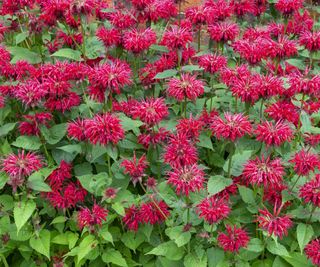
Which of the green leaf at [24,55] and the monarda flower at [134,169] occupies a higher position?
the green leaf at [24,55]

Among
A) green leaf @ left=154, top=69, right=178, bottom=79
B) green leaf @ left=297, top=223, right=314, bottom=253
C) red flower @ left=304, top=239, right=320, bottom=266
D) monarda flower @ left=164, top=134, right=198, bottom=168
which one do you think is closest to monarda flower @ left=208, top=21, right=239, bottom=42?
green leaf @ left=154, top=69, right=178, bottom=79

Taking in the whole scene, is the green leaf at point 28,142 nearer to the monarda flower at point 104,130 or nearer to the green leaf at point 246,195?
the monarda flower at point 104,130

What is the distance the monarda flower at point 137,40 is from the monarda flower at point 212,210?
1.01 meters

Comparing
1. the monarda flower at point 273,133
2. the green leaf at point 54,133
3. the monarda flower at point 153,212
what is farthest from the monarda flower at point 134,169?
the monarda flower at point 273,133

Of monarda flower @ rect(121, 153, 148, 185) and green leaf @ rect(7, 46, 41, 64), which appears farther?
green leaf @ rect(7, 46, 41, 64)

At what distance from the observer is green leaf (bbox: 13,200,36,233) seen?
2454 mm

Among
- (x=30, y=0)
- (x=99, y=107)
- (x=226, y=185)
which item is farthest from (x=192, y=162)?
(x=30, y=0)

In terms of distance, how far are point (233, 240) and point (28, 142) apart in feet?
3.85

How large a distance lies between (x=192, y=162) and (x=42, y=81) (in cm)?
92

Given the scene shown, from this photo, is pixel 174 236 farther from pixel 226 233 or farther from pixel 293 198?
pixel 293 198

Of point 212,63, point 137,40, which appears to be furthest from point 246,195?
point 137,40

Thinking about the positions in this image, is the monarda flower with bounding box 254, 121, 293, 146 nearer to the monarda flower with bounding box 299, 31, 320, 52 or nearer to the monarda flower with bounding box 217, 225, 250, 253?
the monarda flower with bounding box 217, 225, 250, 253

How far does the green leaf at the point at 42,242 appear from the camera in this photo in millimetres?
2604

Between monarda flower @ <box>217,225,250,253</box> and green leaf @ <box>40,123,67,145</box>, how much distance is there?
1.01 m
